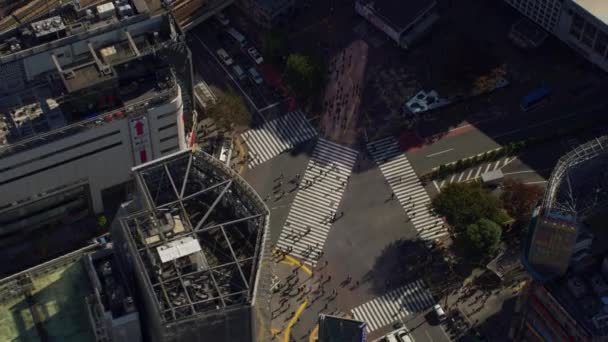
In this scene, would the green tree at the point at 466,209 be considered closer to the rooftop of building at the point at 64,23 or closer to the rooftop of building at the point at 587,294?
the rooftop of building at the point at 587,294

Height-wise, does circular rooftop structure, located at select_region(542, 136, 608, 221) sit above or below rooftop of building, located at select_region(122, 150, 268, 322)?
below

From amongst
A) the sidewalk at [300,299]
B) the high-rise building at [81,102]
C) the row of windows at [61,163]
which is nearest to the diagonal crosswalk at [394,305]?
the sidewalk at [300,299]

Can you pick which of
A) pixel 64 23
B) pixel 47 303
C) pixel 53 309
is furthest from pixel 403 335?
pixel 64 23

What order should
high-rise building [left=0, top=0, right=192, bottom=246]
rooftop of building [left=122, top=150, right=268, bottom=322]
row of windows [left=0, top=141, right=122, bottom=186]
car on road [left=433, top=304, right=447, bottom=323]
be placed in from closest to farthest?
1. rooftop of building [left=122, top=150, right=268, bottom=322]
2. high-rise building [left=0, top=0, right=192, bottom=246]
3. row of windows [left=0, top=141, right=122, bottom=186]
4. car on road [left=433, top=304, right=447, bottom=323]

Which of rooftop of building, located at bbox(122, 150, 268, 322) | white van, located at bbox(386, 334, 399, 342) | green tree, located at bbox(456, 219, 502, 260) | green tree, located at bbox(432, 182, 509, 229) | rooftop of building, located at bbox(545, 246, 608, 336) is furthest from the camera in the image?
green tree, located at bbox(432, 182, 509, 229)

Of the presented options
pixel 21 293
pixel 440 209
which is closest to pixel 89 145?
pixel 21 293

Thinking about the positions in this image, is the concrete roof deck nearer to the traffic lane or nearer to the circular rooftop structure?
the traffic lane

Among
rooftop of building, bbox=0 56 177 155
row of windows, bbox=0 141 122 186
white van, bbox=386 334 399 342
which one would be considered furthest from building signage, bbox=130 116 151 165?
white van, bbox=386 334 399 342
